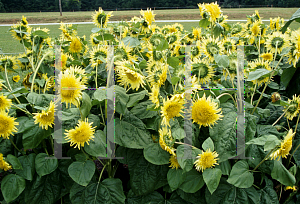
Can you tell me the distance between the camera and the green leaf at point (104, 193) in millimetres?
991

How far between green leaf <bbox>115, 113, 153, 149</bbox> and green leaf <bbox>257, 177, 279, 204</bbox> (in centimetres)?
55

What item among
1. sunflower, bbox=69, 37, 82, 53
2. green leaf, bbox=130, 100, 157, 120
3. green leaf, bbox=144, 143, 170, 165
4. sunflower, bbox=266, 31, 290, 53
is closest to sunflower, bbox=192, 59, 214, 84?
green leaf, bbox=130, 100, 157, 120

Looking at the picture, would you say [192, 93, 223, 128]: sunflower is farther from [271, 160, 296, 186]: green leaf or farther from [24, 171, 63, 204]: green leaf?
[24, 171, 63, 204]: green leaf

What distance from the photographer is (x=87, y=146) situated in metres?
0.91

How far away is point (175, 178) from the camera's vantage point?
0.94m

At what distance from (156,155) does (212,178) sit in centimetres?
23

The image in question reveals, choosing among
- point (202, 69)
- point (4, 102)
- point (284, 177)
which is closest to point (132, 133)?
point (202, 69)

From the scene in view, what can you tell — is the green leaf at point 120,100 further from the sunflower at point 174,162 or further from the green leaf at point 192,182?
the green leaf at point 192,182

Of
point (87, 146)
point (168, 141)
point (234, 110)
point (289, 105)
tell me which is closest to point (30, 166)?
point (87, 146)

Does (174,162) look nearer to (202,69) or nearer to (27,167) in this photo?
(202,69)

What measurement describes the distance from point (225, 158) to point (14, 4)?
1767 inches

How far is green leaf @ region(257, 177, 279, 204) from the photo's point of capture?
1.02 metres

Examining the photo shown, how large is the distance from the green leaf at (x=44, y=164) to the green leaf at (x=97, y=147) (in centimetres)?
22

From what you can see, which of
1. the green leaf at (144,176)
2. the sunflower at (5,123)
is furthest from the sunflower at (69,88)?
the green leaf at (144,176)
